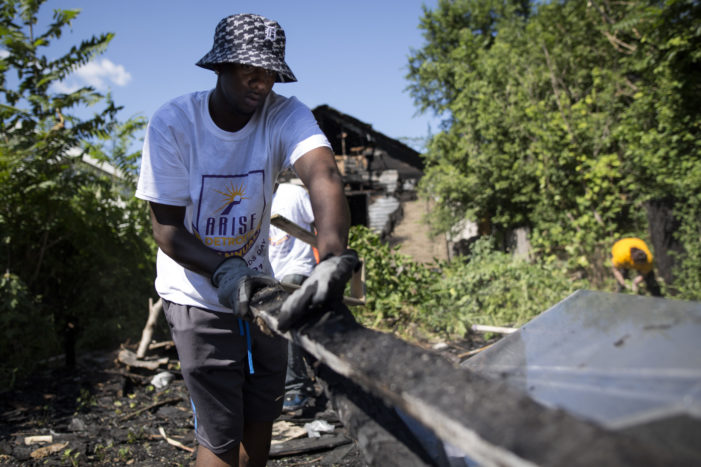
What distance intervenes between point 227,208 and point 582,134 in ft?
27.7

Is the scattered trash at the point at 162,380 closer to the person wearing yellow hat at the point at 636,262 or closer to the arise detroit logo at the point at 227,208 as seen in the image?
the arise detroit logo at the point at 227,208

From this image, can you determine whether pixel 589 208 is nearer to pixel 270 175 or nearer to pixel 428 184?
pixel 428 184

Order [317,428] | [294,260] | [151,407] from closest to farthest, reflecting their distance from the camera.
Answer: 1. [317,428]
2. [294,260]
3. [151,407]

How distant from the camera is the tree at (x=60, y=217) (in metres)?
5.15

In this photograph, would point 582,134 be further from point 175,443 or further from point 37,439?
point 37,439

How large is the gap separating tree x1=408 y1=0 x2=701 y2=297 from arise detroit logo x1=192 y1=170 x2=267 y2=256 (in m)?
6.27

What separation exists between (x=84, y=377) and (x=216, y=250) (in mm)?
4276

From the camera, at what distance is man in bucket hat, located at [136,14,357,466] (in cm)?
183

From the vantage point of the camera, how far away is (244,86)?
6.15 feet

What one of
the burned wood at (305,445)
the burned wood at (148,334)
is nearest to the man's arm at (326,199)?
the burned wood at (305,445)

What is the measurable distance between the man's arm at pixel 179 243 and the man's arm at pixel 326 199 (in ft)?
1.35

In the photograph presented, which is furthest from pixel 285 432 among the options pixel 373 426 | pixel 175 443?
pixel 373 426

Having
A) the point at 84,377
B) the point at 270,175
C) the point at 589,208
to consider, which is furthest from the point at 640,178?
the point at 84,377

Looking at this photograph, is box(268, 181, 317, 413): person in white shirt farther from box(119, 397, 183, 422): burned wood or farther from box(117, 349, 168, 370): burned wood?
box(117, 349, 168, 370): burned wood
